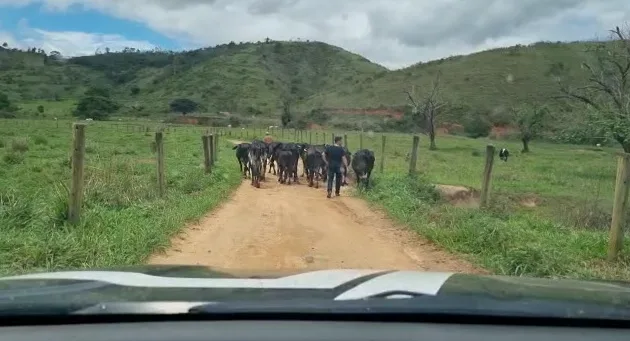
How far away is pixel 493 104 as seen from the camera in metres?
68.9

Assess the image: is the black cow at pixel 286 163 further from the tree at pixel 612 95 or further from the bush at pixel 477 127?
the bush at pixel 477 127

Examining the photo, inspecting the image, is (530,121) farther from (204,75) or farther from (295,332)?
(204,75)

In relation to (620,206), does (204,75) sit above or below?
above

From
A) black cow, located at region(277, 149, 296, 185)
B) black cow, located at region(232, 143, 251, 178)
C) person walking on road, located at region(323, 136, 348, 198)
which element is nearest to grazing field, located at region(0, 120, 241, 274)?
black cow, located at region(277, 149, 296, 185)

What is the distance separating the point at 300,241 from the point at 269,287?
8.40 meters

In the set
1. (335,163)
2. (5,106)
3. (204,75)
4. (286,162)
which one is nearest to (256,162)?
(286,162)

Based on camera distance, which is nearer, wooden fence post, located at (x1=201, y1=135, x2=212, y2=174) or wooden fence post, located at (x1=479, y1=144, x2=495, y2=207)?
wooden fence post, located at (x1=479, y1=144, x2=495, y2=207)

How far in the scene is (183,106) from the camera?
83.7 meters

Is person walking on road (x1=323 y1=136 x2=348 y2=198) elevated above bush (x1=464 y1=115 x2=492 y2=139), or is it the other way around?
bush (x1=464 y1=115 x2=492 y2=139)

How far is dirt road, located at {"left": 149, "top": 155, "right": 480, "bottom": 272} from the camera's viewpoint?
9.35m

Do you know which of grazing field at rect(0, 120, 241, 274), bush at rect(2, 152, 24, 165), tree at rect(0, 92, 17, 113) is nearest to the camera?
grazing field at rect(0, 120, 241, 274)

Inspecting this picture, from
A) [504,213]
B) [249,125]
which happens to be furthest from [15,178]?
[249,125]

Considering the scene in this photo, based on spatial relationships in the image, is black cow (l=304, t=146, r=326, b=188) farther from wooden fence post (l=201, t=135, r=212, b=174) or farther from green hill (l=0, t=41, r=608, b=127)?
green hill (l=0, t=41, r=608, b=127)

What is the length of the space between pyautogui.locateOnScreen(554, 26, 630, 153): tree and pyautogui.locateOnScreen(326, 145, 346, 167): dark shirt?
9.76 metres
